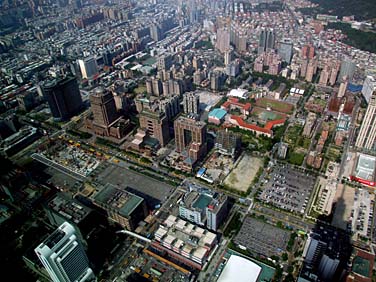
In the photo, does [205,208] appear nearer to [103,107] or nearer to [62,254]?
[62,254]

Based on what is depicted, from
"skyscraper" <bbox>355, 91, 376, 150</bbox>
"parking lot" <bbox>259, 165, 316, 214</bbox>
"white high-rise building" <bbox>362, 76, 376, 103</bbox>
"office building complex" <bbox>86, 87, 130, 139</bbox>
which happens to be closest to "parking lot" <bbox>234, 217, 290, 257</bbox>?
"parking lot" <bbox>259, 165, 316, 214</bbox>

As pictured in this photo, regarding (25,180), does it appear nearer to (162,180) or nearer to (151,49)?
(162,180)

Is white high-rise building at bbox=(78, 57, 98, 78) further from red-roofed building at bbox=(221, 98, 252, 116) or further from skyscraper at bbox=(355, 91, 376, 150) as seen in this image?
skyscraper at bbox=(355, 91, 376, 150)

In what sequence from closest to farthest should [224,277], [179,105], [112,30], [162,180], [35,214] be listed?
[224,277] < [35,214] < [162,180] < [179,105] < [112,30]

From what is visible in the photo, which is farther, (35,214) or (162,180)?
(162,180)

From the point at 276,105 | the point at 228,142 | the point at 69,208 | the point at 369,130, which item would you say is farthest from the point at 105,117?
the point at 369,130

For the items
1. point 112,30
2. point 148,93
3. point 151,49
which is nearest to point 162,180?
point 148,93

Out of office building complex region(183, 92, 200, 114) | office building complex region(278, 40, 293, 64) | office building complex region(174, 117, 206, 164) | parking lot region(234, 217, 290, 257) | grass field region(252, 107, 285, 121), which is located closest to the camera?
parking lot region(234, 217, 290, 257)
